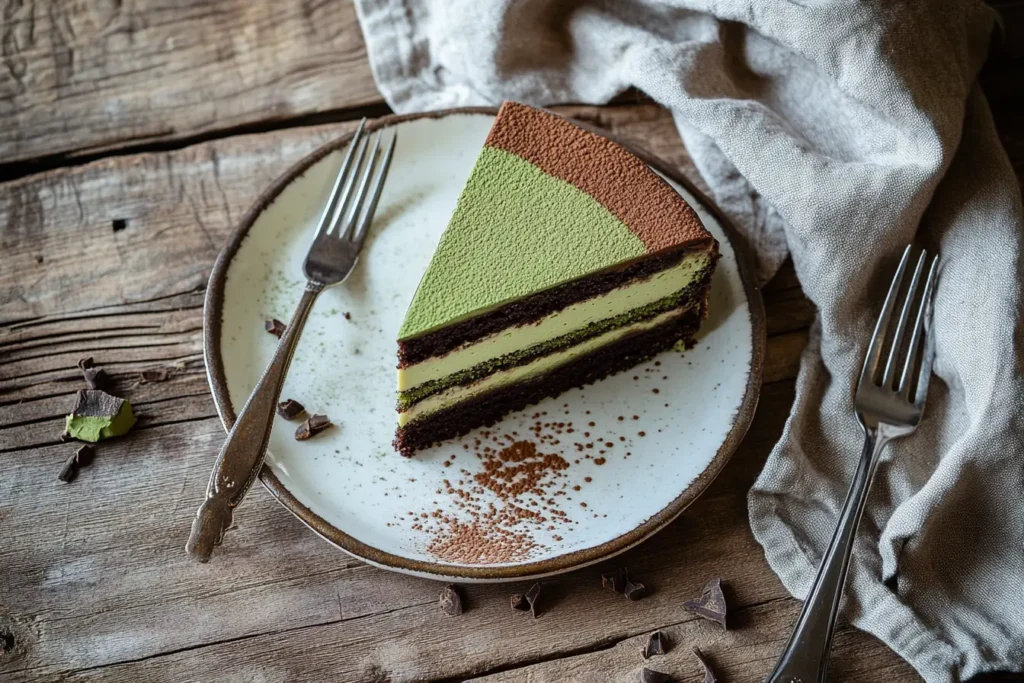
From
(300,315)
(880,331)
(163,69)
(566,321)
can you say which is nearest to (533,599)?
(566,321)

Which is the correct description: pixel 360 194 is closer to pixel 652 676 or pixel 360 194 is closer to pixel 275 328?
pixel 275 328

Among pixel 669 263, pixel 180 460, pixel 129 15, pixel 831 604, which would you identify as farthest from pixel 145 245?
pixel 831 604

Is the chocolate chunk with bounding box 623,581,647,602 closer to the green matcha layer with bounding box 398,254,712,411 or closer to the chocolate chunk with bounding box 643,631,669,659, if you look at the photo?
the chocolate chunk with bounding box 643,631,669,659

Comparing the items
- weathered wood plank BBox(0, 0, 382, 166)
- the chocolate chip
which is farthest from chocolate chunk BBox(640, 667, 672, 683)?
weathered wood plank BBox(0, 0, 382, 166)

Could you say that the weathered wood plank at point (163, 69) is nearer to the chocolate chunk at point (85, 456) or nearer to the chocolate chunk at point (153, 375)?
the chocolate chunk at point (153, 375)

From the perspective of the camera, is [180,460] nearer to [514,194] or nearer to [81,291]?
[81,291]

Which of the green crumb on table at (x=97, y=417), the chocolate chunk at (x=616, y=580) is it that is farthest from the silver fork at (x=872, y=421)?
the green crumb on table at (x=97, y=417)
